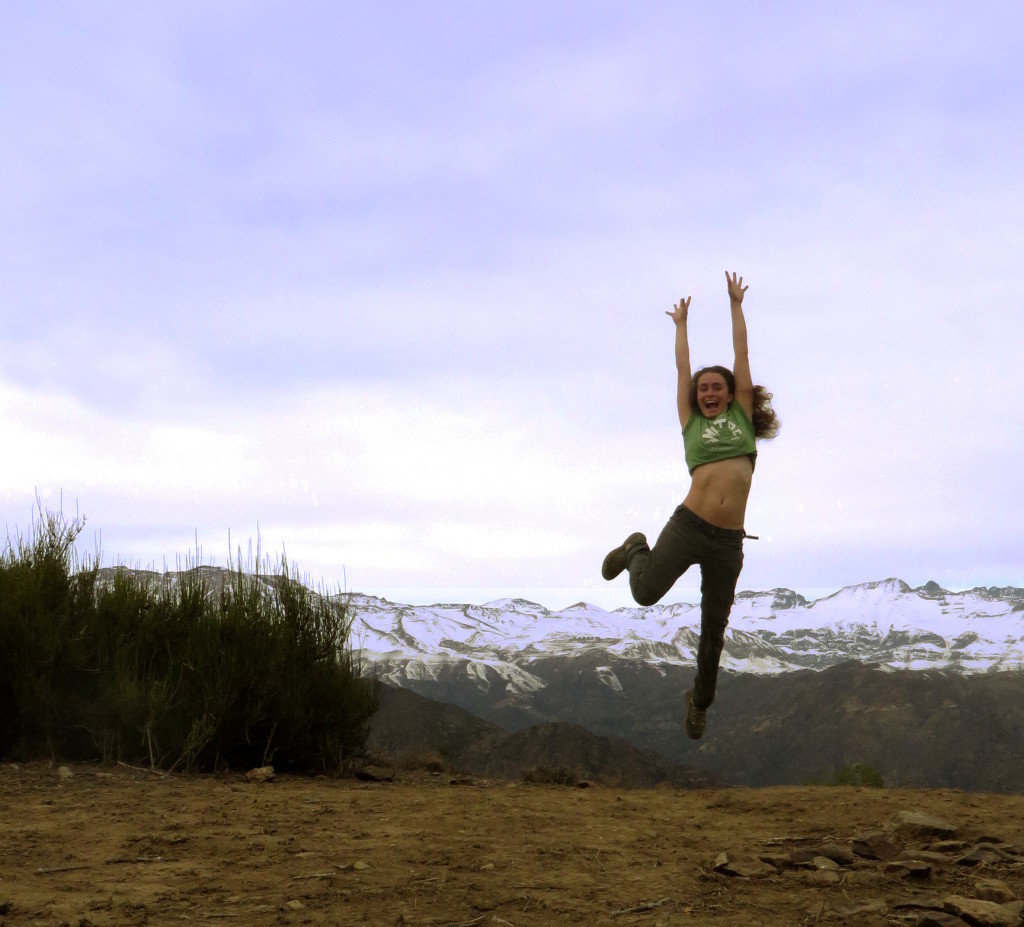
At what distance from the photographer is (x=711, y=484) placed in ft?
24.1

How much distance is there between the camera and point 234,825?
20.7 ft

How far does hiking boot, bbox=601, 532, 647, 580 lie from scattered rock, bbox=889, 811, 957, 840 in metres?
2.75

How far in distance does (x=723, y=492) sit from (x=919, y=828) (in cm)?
248

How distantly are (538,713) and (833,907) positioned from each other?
171m

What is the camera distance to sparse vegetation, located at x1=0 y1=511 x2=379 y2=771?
9.09 m

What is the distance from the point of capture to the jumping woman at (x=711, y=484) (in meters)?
7.34

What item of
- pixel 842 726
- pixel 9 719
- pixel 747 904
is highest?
pixel 9 719

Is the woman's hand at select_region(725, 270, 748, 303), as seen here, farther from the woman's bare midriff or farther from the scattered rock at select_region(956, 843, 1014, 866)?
the scattered rock at select_region(956, 843, 1014, 866)

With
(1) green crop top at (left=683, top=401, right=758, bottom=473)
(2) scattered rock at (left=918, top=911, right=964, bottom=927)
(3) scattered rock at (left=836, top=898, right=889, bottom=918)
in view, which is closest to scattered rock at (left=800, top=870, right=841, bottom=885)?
(3) scattered rock at (left=836, top=898, right=889, bottom=918)

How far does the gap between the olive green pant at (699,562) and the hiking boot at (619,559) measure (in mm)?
394

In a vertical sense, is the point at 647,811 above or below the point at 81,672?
below

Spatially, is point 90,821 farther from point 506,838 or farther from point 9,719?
point 9,719

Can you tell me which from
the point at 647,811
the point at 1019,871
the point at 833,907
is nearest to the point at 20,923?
the point at 833,907

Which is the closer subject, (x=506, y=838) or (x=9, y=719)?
(x=506, y=838)
